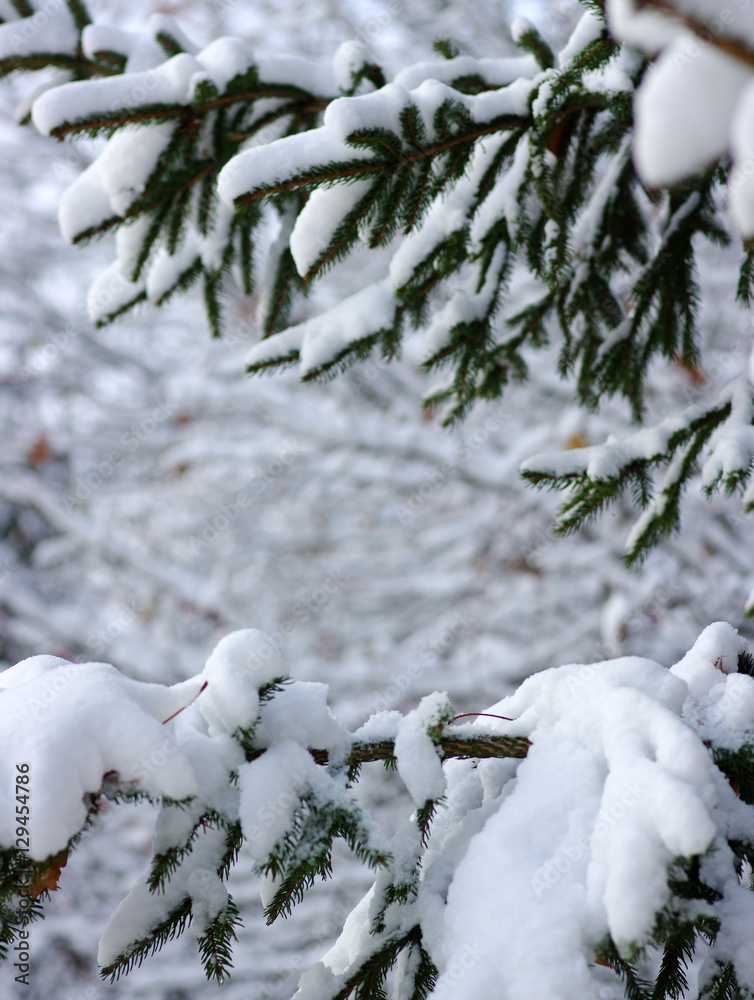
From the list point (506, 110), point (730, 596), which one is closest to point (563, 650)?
point (730, 596)

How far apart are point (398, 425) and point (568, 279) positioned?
365 centimetres

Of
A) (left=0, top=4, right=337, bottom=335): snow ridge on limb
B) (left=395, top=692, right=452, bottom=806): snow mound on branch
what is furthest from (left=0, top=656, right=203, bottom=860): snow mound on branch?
(left=0, top=4, right=337, bottom=335): snow ridge on limb

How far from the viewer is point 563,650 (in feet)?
17.8

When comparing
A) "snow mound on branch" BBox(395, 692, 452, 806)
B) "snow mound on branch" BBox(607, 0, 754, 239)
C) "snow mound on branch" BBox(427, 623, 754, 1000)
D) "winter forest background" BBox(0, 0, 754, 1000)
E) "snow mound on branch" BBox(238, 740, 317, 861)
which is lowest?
"winter forest background" BBox(0, 0, 754, 1000)

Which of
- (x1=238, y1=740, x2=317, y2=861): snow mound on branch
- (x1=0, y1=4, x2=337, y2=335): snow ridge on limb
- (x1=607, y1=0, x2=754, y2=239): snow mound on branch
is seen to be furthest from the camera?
(x1=0, y1=4, x2=337, y2=335): snow ridge on limb

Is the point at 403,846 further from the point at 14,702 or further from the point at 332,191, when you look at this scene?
the point at 332,191

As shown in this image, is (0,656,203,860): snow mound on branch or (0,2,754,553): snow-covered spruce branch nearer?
(0,656,203,860): snow mound on branch

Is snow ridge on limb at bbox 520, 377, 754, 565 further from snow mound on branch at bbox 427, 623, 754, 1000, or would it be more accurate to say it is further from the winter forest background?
the winter forest background

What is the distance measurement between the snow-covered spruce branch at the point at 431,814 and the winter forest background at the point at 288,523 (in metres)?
3.19

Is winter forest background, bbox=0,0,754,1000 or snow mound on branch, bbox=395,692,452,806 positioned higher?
snow mound on branch, bbox=395,692,452,806

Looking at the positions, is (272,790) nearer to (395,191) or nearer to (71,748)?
(71,748)

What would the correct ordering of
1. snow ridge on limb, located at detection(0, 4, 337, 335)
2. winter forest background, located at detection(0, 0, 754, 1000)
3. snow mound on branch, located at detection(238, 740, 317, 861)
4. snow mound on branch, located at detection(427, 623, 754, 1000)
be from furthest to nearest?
winter forest background, located at detection(0, 0, 754, 1000)
snow ridge on limb, located at detection(0, 4, 337, 335)
snow mound on branch, located at detection(238, 740, 317, 861)
snow mound on branch, located at detection(427, 623, 754, 1000)

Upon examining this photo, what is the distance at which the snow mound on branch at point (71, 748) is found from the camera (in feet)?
2.74

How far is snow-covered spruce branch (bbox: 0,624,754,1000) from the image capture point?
834 millimetres
